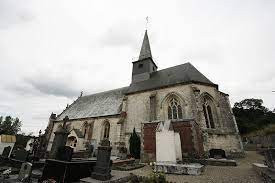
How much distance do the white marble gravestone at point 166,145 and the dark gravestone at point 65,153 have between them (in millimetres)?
5480

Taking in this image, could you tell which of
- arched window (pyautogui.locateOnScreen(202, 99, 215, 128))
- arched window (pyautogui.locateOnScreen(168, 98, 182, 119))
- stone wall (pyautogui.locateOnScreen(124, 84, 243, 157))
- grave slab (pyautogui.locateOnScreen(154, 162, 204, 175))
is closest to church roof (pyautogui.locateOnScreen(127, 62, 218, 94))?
stone wall (pyautogui.locateOnScreen(124, 84, 243, 157))

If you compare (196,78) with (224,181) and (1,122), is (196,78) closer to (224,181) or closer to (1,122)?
(224,181)

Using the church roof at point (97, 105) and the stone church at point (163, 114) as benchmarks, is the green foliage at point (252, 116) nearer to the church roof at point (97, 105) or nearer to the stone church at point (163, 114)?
the stone church at point (163, 114)

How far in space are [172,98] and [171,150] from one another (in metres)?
7.99

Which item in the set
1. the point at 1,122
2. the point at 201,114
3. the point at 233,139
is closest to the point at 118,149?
the point at 201,114

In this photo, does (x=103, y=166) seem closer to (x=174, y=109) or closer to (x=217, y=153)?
(x=217, y=153)

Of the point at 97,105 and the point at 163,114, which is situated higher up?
the point at 97,105

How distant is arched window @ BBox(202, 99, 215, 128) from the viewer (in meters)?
15.1

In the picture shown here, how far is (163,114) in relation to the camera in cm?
1630

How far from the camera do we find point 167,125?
1052 centimetres

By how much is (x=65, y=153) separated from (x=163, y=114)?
438 inches

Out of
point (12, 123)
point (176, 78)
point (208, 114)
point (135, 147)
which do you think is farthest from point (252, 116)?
point (12, 123)

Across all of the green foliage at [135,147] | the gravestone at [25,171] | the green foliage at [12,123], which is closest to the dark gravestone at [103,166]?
the gravestone at [25,171]

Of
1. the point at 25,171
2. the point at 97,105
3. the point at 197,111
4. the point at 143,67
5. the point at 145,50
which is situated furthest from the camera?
the point at 145,50
